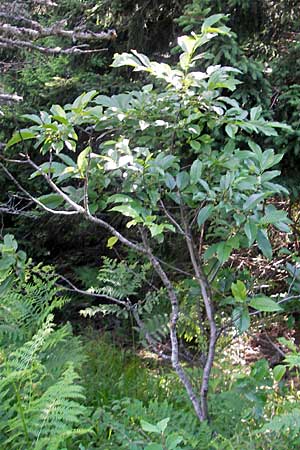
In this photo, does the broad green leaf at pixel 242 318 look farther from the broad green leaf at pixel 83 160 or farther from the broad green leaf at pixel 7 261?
the broad green leaf at pixel 7 261

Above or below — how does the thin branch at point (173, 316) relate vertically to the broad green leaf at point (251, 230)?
below

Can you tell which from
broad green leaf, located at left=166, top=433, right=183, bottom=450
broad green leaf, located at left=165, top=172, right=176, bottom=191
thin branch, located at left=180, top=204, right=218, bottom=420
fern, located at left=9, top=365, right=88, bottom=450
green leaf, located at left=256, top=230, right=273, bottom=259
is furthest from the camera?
thin branch, located at left=180, top=204, right=218, bottom=420

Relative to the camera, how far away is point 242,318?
1997 millimetres

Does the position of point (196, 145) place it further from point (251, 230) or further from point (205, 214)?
point (251, 230)

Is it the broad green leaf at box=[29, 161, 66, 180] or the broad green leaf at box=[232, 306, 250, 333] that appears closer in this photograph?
the broad green leaf at box=[232, 306, 250, 333]

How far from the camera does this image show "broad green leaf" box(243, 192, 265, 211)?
1825 mm

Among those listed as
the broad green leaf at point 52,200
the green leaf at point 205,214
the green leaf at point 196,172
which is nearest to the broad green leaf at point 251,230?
the green leaf at point 205,214

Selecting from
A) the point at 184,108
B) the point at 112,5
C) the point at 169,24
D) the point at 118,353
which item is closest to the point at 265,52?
the point at 169,24

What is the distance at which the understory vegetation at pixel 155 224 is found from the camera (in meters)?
1.93

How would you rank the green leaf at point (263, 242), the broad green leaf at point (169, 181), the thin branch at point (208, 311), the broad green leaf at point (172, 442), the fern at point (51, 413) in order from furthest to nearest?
the thin branch at point (208, 311) < the broad green leaf at point (169, 181) < the green leaf at point (263, 242) < the fern at point (51, 413) < the broad green leaf at point (172, 442)

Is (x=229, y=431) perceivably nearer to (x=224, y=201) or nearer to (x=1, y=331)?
(x=224, y=201)

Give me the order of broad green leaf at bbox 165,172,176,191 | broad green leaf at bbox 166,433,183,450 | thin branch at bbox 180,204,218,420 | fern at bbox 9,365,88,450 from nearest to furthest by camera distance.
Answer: broad green leaf at bbox 166,433,183,450, fern at bbox 9,365,88,450, broad green leaf at bbox 165,172,176,191, thin branch at bbox 180,204,218,420

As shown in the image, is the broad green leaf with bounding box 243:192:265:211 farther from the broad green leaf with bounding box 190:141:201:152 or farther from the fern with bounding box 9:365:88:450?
the fern with bounding box 9:365:88:450

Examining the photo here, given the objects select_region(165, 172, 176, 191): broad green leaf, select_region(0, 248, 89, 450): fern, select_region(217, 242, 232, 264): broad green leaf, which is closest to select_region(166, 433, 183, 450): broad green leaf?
select_region(0, 248, 89, 450): fern
